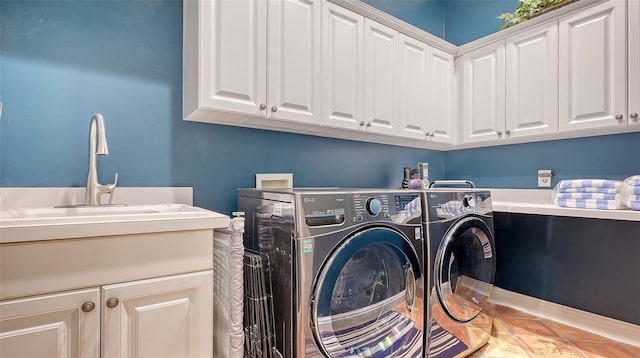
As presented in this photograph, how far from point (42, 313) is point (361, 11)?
206 cm

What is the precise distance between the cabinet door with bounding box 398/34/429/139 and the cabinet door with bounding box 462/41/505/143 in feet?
1.35

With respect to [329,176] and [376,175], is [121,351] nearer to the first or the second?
[329,176]

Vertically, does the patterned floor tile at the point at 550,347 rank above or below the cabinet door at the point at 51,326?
below

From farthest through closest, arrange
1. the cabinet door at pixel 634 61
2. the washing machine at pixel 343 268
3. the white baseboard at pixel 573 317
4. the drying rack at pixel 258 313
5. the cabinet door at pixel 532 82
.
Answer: the cabinet door at pixel 532 82 → the white baseboard at pixel 573 317 → the cabinet door at pixel 634 61 → the drying rack at pixel 258 313 → the washing machine at pixel 343 268

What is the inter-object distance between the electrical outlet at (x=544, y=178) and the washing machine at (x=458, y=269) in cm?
77

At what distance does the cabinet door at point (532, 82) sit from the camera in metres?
2.00

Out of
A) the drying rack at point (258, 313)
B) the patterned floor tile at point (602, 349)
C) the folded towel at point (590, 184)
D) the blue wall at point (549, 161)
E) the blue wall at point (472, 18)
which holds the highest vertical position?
the blue wall at point (472, 18)

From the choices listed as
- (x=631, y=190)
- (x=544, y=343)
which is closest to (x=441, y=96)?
(x=631, y=190)

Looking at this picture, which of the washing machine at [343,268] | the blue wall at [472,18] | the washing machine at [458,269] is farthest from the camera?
the blue wall at [472,18]

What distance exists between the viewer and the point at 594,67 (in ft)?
5.98

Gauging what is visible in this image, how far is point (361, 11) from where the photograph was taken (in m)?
1.89

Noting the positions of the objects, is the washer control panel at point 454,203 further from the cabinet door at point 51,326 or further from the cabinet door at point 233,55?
the cabinet door at point 51,326

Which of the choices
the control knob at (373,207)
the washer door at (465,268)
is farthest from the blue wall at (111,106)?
the washer door at (465,268)

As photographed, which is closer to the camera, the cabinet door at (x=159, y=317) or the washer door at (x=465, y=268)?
the cabinet door at (x=159, y=317)
